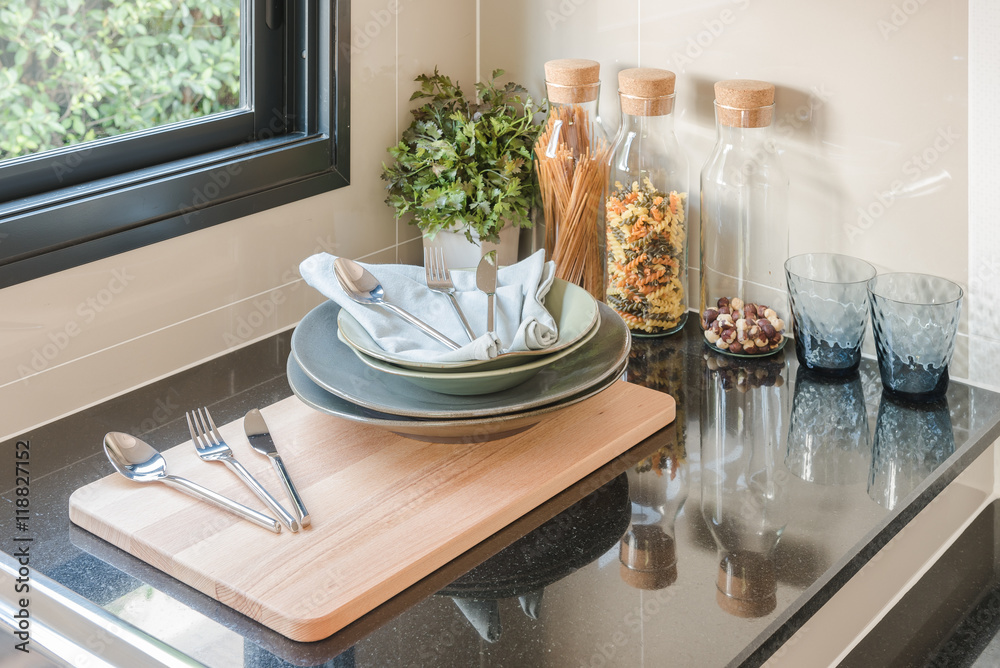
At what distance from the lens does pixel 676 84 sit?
133cm

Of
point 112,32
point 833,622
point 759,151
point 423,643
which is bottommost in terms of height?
point 833,622

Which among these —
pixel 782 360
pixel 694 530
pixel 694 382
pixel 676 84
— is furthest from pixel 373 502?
pixel 676 84

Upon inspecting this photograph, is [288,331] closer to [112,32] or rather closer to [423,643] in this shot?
[112,32]

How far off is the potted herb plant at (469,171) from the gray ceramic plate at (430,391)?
329 millimetres

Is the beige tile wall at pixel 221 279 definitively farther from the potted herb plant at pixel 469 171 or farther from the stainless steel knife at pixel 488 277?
the stainless steel knife at pixel 488 277

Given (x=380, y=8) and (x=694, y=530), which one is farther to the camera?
(x=380, y=8)

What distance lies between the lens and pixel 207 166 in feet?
4.07

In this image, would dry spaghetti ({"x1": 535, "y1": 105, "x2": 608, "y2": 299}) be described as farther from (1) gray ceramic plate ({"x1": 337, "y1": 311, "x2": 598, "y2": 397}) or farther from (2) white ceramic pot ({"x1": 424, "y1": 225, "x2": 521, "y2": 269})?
(1) gray ceramic plate ({"x1": 337, "y1": 311, "x2": 598, "y2": 397})

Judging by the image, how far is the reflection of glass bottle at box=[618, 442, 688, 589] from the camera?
0.87 meters

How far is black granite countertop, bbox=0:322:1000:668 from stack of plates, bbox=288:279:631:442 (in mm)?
84

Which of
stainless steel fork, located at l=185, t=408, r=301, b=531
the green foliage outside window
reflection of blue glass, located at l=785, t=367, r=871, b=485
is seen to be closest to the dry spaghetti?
reflection of blue glass, located at l=785, t=367, r=871, b=485

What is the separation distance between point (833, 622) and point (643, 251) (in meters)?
0.50

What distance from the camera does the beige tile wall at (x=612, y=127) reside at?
1116mm

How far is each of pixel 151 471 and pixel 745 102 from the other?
79 cm
